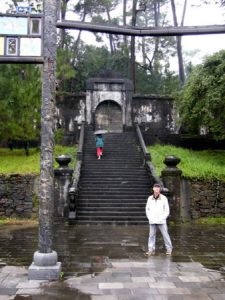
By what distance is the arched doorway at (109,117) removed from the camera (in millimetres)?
25125

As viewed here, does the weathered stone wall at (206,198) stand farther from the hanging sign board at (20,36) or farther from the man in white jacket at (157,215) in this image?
the hanging sign board at (20,36)

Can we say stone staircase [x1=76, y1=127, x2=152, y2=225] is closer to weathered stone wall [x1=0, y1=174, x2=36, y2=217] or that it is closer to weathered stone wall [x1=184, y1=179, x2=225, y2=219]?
weathered stone wall [x1=184, y1=179, x2=225, y2=219]

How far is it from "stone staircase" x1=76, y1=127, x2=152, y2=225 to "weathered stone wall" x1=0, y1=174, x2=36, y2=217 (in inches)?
72.9

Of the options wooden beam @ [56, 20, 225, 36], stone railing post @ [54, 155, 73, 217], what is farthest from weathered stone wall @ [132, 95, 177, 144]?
wooden beam @ [56, 20, 225, 36]

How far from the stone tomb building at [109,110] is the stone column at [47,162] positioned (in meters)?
16.9

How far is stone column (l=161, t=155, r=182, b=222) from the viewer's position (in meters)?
14.5

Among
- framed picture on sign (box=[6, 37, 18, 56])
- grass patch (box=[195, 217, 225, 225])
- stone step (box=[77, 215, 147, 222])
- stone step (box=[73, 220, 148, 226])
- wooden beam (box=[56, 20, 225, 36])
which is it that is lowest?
grass patch (box=[195, 217, 225, 225])

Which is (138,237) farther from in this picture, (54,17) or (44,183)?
(54,17)

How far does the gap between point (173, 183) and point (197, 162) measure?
3612 mm

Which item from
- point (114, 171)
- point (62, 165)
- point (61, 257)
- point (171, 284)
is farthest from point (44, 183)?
point (114, 171)

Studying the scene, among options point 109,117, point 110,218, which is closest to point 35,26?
point 110,218

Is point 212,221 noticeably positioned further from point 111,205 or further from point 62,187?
point 62,187

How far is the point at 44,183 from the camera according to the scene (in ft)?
23.6

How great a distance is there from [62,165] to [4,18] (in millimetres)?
8158
